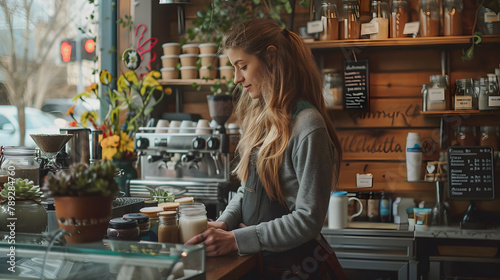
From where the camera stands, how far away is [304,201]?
1574 millimetres

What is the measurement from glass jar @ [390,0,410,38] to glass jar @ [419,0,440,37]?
94 mm

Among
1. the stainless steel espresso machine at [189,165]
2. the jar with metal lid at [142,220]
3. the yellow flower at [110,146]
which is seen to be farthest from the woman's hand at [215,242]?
the yellow flower at [110,146]

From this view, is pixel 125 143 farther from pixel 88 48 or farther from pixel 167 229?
pixel 167 229

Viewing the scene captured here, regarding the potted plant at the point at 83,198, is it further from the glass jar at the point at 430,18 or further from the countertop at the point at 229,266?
the glass jar at the point at 430,18

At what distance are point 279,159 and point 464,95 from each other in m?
1.87

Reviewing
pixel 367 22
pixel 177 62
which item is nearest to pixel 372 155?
pixel 367 22

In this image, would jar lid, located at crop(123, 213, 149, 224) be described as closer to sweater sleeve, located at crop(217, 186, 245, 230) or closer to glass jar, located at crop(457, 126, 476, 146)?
sweater sleeve, located at crop(217, 186, 245, 230)

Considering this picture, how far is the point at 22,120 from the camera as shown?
2.99 meters

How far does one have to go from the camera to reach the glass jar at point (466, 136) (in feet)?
10.4

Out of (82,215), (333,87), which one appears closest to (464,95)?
(333,87)

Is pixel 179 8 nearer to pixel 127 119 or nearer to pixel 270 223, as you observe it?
pixel 127 119

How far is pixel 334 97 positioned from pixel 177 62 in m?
1.01

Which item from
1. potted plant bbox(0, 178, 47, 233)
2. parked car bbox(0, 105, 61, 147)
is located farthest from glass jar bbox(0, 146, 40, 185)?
parked car bbox(0, 105, 61, 147)

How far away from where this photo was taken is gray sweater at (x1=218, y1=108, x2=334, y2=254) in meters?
1.56
